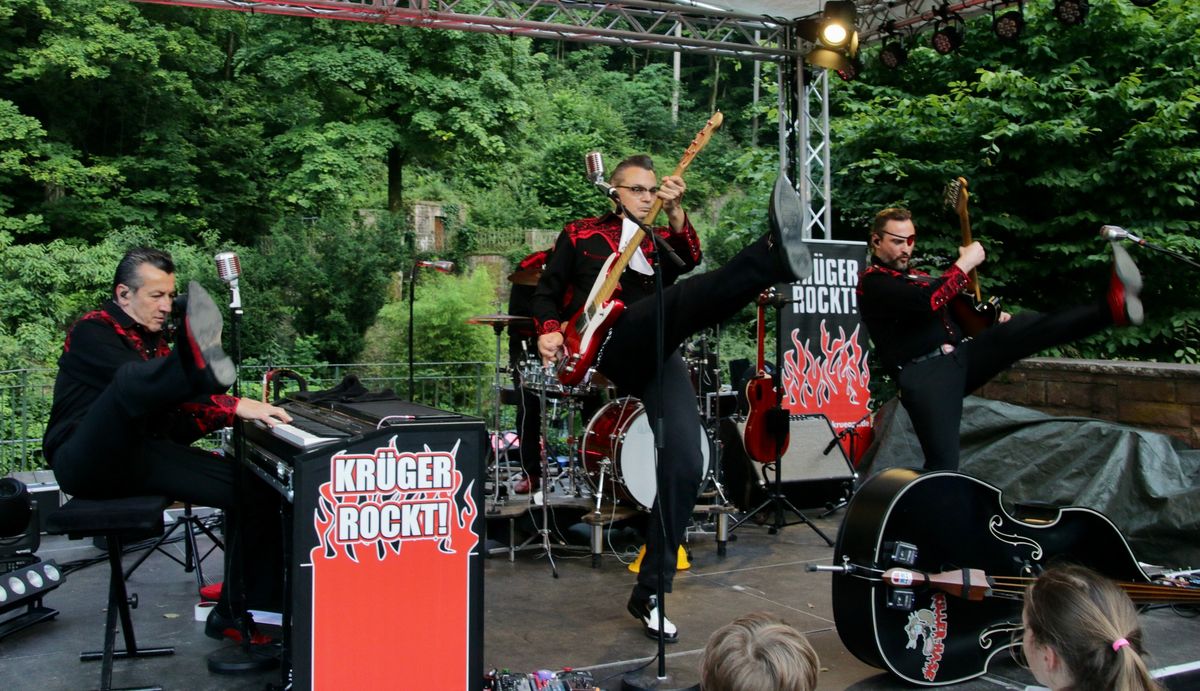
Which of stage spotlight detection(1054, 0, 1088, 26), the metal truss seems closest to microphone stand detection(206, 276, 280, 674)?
the metal truss

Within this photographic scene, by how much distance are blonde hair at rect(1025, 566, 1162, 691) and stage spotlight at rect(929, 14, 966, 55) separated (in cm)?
750

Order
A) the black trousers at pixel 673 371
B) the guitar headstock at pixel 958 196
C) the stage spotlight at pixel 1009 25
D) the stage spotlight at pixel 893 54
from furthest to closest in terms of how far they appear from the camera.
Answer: the stage spotlight at pixel 893 54 < the stage spotlight at pixel 1009 25 < the guitar headstock at pixel 958 196 < the black trousers at pixel 673 371

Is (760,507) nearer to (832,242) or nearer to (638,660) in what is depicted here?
(638,660)

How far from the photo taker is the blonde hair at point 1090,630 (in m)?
1.82

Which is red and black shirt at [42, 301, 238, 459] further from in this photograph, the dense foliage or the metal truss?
the dense foliage

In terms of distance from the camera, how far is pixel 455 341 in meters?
15.9

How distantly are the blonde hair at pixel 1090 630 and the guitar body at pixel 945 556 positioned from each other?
1456 mm

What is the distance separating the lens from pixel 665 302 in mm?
3871

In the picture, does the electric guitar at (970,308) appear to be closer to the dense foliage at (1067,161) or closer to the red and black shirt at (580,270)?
the red and black shirt at (580,270)

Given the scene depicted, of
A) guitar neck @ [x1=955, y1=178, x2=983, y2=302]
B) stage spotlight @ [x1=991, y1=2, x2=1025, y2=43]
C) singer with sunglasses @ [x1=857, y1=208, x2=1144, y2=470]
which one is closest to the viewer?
singer with sunglasses @ [x1=857, y1=208, x2=1144, y2=470]

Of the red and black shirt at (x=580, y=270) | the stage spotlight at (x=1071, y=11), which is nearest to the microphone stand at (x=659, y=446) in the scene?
the red and black shirt at (x=580, y=270)

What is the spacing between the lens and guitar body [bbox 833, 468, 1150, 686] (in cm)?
351

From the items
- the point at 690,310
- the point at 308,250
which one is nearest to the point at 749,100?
the point at 308,250

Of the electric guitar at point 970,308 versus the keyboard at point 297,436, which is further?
the electric guitar at point 970,308
